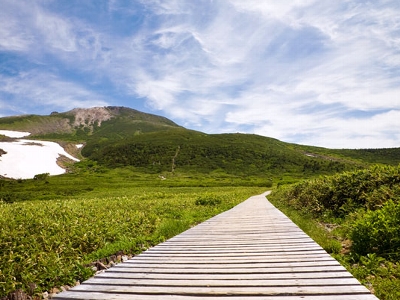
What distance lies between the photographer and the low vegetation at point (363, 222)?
640 cm

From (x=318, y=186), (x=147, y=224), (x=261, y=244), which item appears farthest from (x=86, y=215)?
(x=318, y=186)

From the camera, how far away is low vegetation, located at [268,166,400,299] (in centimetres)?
640

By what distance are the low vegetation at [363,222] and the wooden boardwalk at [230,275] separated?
1.23 metres

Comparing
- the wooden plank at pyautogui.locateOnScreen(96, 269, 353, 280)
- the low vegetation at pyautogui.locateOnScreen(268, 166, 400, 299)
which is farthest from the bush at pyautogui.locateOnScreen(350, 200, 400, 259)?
the wooden plank at pyautogui.locateOnScreen(96, 269, 353, 280)

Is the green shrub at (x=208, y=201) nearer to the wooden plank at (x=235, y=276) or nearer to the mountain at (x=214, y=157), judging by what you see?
the wooden plank at (x=235, y=276)

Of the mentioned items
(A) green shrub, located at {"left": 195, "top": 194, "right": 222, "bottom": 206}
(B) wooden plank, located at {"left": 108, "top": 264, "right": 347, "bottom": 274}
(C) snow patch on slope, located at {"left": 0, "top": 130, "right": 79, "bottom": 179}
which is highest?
(C) snow patch on slope, located at {"left": 0, "top": 130, "right": 79, "bottom": 179}

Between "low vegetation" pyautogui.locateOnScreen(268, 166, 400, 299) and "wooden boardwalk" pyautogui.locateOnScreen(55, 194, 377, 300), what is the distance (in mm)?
1233

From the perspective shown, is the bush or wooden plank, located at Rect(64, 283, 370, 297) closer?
wooden plank, located at Rect(64, 283, 370, 297)

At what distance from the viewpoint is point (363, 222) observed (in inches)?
331

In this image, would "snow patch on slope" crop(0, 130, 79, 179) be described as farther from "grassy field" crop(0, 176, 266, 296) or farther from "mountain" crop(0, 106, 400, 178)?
"grassy field" crop(0, 176, 266, 296)

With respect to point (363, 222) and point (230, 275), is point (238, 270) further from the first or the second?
point (363, 222)

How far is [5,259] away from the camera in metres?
7.07

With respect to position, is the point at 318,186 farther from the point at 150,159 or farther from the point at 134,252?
the point at 150,159

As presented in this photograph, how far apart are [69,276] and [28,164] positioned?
104 metres
